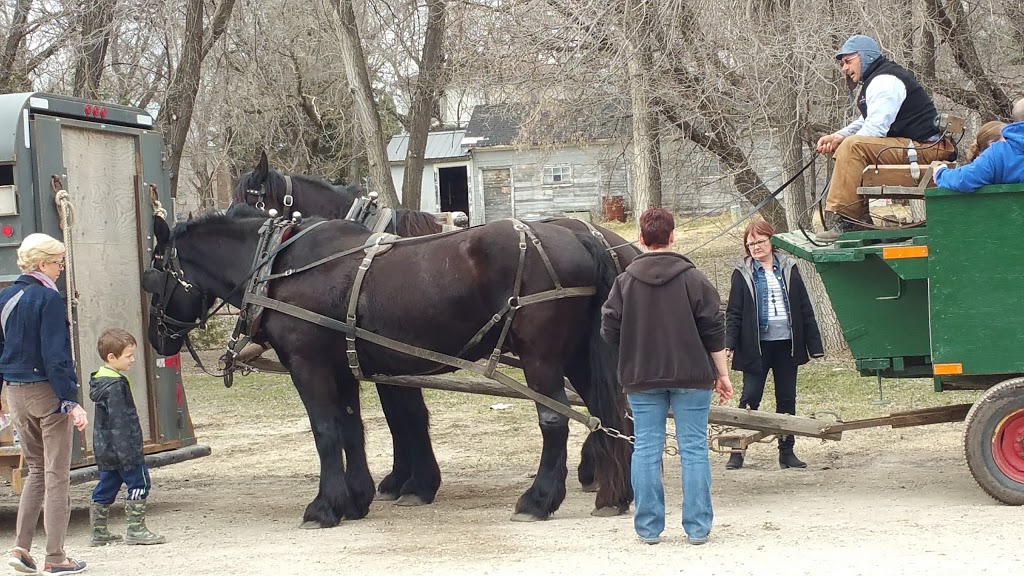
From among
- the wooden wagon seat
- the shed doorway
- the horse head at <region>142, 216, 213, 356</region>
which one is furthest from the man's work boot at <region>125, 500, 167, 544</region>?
the shed doorway

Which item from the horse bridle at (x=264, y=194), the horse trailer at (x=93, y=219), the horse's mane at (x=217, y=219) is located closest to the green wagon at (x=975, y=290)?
the horse's mane at (x=217, y=219)

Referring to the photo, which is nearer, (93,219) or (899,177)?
(899,177)

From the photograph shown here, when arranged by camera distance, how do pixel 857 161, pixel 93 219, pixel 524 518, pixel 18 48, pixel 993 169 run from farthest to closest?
pixel 18 48 < pixel 93 219 < pixel 524 518 < pixel 857 161 < pixel 993 169

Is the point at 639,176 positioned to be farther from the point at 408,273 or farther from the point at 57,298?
the point at 57,298

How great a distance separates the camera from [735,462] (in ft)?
27.1

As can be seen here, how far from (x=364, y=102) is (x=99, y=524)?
8956mm

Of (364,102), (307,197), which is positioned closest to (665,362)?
(307,197)

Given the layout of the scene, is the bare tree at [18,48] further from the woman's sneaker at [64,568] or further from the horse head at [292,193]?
the woman's sneaker at [64,568]

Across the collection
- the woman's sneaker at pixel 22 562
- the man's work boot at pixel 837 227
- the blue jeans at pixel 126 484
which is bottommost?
the woman's sneaker at pixel 22 562

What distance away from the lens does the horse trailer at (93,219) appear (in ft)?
22.3

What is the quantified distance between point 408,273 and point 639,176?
6.34 meters

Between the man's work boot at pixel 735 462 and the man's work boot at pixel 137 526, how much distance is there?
395 cm

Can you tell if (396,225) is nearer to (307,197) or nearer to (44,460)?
(307,197)

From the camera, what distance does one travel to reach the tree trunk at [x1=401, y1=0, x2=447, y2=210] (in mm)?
15461
